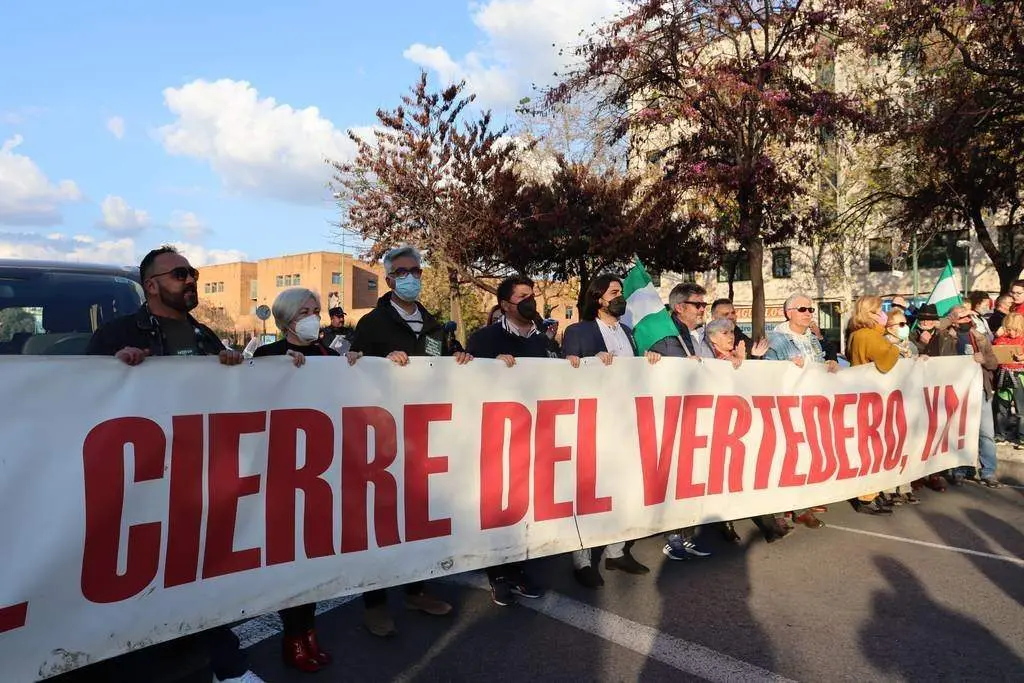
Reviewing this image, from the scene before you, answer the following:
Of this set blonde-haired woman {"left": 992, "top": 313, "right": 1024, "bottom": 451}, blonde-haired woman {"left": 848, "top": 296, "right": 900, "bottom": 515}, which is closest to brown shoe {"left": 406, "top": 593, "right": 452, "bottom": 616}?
blonde-haired woman {"left": 848, "top": 296, "right": 900, "bottom": 515}

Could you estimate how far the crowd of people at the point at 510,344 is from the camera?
3.41m

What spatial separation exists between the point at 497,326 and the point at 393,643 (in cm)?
189

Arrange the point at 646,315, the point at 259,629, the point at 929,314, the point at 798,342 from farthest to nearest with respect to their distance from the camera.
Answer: the point at 929,314
the point at 798,342
the point at 646,315
the point at 259,629

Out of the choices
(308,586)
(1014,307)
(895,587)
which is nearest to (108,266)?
(308,586)

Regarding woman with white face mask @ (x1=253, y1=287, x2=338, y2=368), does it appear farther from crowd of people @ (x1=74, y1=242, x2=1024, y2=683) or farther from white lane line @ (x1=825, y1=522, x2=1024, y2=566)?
white lane line @ (x1=825, y1=522, x2=1024, y2=566)

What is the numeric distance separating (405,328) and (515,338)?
0.76 m

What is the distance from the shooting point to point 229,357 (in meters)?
3.24

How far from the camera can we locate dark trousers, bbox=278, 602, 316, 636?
11.6 ft

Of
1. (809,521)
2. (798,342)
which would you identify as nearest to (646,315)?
(798,342)

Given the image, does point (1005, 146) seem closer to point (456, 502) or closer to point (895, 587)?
point (895, 587)

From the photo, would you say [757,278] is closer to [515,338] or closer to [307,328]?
[515,338]

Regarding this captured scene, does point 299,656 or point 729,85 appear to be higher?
point 729,85

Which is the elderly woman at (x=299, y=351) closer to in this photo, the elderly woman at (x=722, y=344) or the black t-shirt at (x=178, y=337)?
the black t-shirt at (x=178, y=337)

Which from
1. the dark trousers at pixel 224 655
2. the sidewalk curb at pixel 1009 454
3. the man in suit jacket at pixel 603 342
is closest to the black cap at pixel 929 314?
the sidewalk curb at pixel 1009 454
